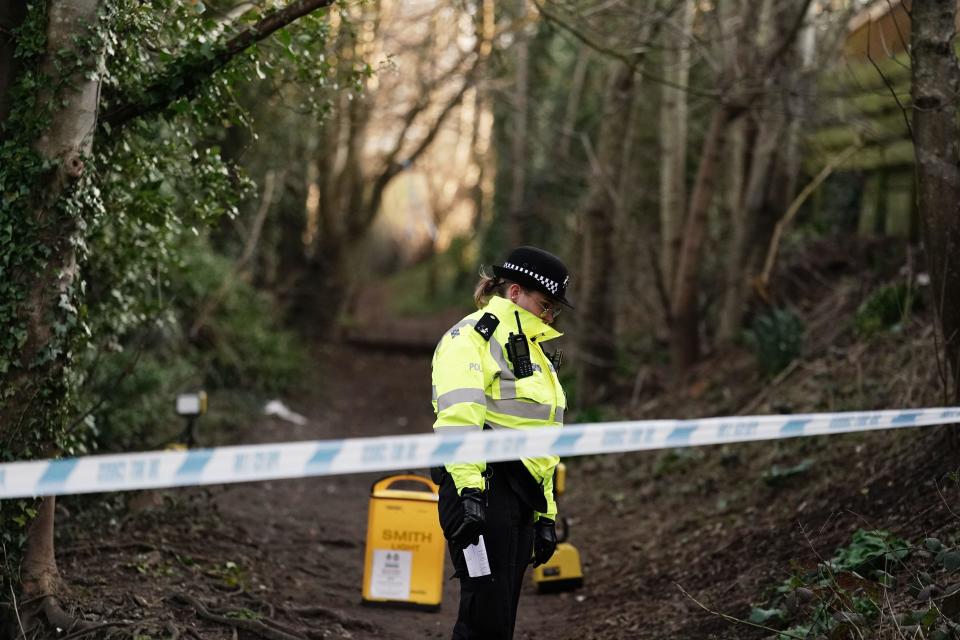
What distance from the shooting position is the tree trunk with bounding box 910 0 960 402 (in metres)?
5.96

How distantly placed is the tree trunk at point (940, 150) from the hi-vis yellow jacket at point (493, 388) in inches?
110

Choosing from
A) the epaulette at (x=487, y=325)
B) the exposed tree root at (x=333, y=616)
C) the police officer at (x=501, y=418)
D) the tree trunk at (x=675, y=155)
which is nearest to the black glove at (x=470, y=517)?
the police officer at (x=501, y=418)

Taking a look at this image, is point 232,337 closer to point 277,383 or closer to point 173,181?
point 277,383

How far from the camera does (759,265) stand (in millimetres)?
13055

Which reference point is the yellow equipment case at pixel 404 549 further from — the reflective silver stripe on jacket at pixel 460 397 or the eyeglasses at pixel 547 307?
the reflective silver stripe on jacket at pixel 460 397

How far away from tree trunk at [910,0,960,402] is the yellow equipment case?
11.2ft

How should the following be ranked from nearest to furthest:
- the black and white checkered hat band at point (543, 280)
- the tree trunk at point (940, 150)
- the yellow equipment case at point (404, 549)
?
the black and white checkered hat band at point (543, 280)
the tree trunk at point (940, 150)
the yellow equipment case at point (404, 549)

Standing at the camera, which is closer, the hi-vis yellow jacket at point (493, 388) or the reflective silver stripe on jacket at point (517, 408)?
the hi-vis yellow jacket at point (493, 388)

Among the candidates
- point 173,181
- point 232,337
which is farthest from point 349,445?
point 232,337

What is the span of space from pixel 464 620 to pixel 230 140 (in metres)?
13.2

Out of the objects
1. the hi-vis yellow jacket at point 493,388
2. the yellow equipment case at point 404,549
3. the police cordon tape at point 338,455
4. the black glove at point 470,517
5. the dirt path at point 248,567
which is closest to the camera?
the police cordon tape at point 338,455

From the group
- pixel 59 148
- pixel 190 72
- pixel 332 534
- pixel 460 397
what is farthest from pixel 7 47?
pixel 332 534

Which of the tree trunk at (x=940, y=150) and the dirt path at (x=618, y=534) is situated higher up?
the tree trunk at (x=940, y=150)

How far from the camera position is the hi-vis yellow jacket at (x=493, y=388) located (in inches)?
170
